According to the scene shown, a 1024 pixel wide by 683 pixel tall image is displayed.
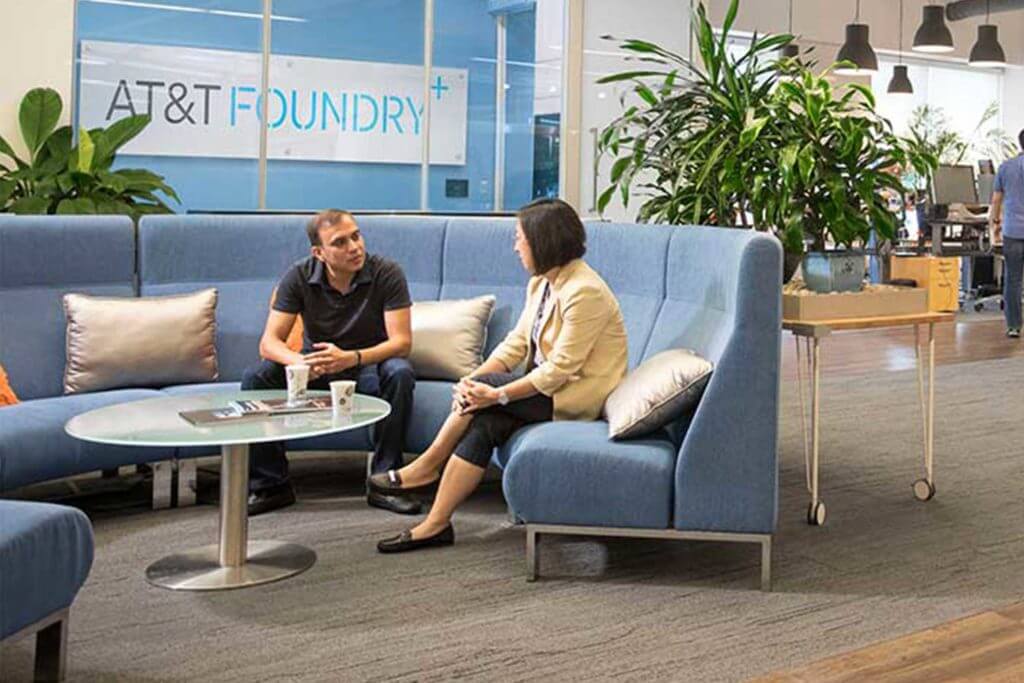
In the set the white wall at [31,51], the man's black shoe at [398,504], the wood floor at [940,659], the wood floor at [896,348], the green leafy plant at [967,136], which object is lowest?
the wood floor at [940,659]

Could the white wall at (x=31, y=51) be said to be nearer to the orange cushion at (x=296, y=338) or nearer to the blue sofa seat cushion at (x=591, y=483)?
the orange cushion at (x=296, y=338)

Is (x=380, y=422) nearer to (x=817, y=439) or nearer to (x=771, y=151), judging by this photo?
(x=817, y=439)

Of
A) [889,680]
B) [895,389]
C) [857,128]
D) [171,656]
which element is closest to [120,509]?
[171,656]

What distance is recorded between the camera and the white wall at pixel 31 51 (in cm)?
594

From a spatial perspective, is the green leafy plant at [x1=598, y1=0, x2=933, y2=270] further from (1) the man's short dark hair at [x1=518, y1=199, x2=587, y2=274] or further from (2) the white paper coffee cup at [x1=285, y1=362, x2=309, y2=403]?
(2) the white paper coffee cup at [x1=285, y1=362, x2=309, y2=403]

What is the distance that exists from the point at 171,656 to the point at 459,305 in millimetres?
2013

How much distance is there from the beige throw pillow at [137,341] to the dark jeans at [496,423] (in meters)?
1.28

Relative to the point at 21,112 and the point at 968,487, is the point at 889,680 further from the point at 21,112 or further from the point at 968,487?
the point at 21,112

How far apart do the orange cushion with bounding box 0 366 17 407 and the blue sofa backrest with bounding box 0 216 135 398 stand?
6.4 inches

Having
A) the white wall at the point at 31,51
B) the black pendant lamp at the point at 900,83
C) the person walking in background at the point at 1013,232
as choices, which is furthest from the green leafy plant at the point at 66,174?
the black pendant lamp at the point at 900,83

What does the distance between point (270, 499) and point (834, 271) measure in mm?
2127

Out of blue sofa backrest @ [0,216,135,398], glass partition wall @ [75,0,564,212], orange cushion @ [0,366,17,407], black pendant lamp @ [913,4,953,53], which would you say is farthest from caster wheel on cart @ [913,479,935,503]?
black pendant lamp @ [913,4,953,53]

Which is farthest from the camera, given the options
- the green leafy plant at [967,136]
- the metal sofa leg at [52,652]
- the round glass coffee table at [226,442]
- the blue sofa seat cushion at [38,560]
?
the green leafy plant at [967,136]

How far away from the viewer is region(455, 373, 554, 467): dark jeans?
332cm
